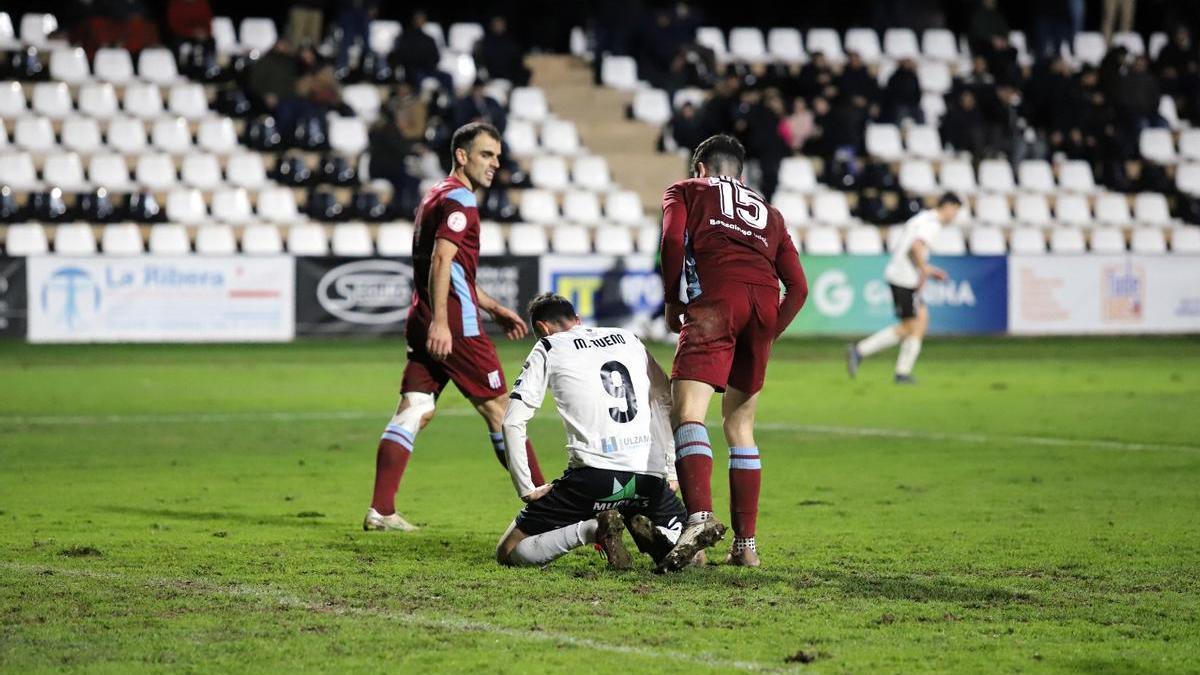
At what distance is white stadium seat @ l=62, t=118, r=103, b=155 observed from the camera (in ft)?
84.3

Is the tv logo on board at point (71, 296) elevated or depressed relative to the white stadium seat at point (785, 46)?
depressed

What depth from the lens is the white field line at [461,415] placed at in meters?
13.1

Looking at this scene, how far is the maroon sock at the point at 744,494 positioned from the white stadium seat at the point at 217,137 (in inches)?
786

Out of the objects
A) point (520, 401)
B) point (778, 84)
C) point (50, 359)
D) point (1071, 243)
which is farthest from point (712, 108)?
point (520, 401)

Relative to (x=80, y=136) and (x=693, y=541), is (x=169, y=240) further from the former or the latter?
(x=693, y=541)

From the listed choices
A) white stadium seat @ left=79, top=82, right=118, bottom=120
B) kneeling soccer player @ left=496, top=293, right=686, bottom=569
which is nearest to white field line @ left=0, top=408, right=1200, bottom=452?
kneeling soccer player @ left=496, top=293, right=686, bottom=569

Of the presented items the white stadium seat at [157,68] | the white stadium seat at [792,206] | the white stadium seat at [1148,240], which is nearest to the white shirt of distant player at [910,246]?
the white stadium seat at [792,206]

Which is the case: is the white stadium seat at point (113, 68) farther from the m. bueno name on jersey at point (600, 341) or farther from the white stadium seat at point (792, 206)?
the m. bueno name on jersey at point (600, 341)

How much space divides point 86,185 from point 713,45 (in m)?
12.5

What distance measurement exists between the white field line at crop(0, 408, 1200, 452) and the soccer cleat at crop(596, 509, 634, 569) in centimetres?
640

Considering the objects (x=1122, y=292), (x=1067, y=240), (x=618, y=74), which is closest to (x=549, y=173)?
(x=618, y=74)

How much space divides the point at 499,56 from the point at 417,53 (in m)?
1.88

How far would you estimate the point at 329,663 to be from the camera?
5586 mm

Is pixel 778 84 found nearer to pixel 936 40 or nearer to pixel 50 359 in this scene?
pixel 936 40
